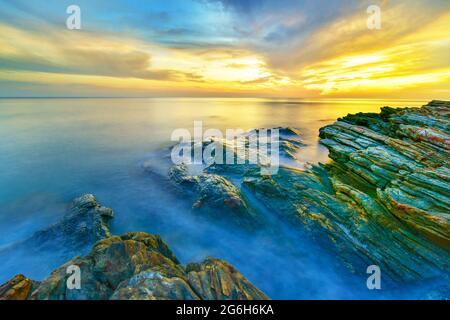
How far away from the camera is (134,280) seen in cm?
456

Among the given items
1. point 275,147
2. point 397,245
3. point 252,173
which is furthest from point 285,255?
point 275,147

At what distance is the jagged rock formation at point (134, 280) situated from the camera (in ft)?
14.5

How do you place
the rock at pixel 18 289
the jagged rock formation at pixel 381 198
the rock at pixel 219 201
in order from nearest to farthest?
the rock at pixel 18 289 → the jagged rock formation at pixel 381 198 → the rock at pixel 219 201

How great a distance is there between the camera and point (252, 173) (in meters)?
12.9

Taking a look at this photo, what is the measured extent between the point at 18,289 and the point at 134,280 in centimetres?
259

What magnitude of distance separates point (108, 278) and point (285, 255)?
20.0 feet

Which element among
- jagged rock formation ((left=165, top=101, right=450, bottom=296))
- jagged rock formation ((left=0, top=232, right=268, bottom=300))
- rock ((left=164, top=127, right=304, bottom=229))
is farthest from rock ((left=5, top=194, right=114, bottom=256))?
jagged rock formation ((left=165, top=101, right=450, bottom=296))

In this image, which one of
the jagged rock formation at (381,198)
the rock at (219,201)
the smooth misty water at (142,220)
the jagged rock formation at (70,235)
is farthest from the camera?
the rock at (219,201)

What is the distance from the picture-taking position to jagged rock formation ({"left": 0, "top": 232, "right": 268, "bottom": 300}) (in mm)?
4422

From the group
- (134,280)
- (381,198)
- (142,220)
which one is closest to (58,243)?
(142,220)

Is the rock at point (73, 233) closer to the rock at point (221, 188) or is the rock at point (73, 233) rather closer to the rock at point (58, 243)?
the rock at point (58, 243)

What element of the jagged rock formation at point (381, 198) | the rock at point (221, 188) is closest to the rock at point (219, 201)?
the rock at point (221, 188)

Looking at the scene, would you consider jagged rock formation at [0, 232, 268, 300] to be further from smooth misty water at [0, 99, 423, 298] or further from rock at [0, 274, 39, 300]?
smooth misty water at [0, 99, 423, 298]
